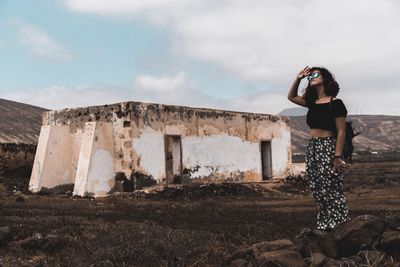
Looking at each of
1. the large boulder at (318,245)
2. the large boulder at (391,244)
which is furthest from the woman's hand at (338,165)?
the large boulder at (391,244)

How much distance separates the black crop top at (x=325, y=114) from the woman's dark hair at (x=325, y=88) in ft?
0.42

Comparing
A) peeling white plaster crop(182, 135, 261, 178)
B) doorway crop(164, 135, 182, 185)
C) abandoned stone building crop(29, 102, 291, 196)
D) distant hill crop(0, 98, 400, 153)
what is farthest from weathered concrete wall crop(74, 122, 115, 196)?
distant hill crop(0, 98, 400, 153)

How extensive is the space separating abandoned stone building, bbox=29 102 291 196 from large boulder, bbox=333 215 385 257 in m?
10.9

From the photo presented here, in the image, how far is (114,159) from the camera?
50.2 ft

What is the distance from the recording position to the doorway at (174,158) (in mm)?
16922

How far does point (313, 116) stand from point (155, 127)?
36.8 ft

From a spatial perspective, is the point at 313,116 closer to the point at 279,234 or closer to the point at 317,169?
the point at 317,169

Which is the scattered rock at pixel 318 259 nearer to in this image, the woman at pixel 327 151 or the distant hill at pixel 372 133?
the woman at pixel 327 151

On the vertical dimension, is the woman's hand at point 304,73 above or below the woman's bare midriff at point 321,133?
above

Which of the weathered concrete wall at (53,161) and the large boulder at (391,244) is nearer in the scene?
the large boulder at (391,244)

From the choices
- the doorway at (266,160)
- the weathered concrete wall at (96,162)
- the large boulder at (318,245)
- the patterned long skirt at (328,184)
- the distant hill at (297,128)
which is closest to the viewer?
the large boulder at (318,245)

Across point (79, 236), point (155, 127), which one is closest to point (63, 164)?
point (155, 127)

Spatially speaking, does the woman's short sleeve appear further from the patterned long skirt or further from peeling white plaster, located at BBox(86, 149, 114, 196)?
peeling white plaster, located at BBox(86, 149, 114, 196)

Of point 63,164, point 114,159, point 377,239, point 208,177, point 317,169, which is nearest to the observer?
point 377,239
